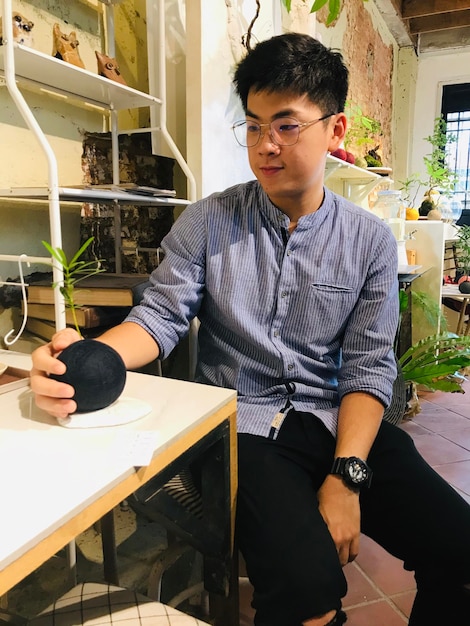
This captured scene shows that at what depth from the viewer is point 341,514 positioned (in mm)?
958

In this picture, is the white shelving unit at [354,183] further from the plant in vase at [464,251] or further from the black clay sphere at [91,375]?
the black clay sphere at [91,375]

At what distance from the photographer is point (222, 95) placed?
167 centimetres

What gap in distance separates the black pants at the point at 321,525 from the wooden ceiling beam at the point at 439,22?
4.99 meters

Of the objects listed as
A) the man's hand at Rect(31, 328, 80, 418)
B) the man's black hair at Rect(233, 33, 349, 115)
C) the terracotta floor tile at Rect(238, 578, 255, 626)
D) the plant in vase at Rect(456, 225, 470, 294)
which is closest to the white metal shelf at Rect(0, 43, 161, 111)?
the man's black hair at Rect(233, 33, 349, 115)

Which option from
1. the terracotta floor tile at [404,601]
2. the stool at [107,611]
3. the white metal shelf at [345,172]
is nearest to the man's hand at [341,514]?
the stool at [107,611]

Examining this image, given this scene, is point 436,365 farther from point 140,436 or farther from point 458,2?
point 458,2

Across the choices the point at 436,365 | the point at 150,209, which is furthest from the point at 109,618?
the point at 436,365

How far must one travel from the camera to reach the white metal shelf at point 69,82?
111cm

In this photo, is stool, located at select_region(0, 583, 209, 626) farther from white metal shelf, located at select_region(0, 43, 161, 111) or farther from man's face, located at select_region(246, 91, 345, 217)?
white metal shelf, located at select_region(0, 43, 161, 111)

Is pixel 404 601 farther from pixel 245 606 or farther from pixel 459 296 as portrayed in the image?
pixel 459 296

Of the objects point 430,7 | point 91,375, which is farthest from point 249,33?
point 430,7

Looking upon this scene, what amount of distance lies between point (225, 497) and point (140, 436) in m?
0.26

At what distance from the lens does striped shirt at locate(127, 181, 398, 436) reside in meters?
1.15

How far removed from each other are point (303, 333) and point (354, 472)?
330 mm
